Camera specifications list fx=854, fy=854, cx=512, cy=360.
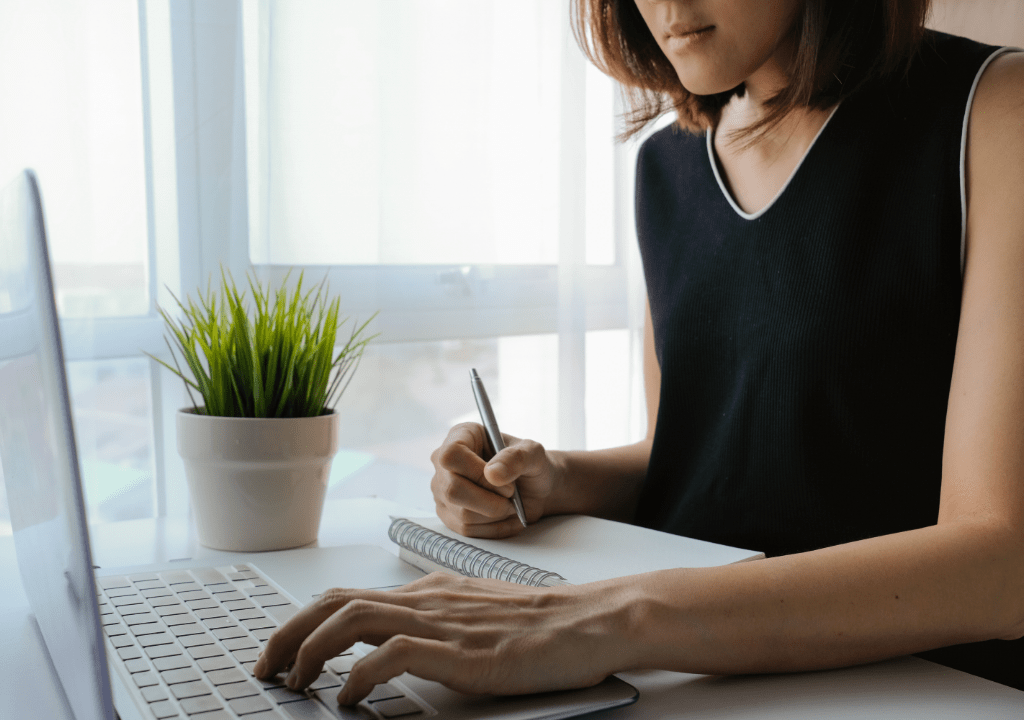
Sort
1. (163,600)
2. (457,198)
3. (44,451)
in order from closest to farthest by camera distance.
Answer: (44,451)
(163,600)
(457,198)

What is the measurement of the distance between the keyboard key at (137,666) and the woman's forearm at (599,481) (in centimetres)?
42

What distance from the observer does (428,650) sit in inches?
16.7

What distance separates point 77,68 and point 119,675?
1.05m

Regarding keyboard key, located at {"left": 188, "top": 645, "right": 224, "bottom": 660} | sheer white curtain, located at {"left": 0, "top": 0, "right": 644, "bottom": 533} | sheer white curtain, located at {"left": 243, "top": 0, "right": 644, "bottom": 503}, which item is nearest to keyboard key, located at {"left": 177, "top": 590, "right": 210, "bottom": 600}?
keyboard key, located at {"left": 188, "top": 645, "right": 224, "bottom": 660}

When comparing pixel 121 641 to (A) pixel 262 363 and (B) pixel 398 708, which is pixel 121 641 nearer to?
(B) pixel 398 708

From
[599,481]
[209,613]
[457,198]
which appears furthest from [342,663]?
[457,198]

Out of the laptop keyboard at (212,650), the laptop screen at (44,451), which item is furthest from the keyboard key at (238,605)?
the laptop screen at (44,451)

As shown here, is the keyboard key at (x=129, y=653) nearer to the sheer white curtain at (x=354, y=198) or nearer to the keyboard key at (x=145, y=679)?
the keyboard key at (x=145, y=679)

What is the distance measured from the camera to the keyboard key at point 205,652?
480 millimetres

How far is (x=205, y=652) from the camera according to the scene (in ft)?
1.59

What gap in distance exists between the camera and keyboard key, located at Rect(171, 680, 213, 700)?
0.43 m

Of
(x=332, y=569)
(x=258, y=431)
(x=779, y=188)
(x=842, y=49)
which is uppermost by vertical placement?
(x=842, y=49)

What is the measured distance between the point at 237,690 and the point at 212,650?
2.5 inches

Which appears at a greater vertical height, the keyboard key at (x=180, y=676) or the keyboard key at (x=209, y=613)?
the keyboard key at (x=180, y=676)
